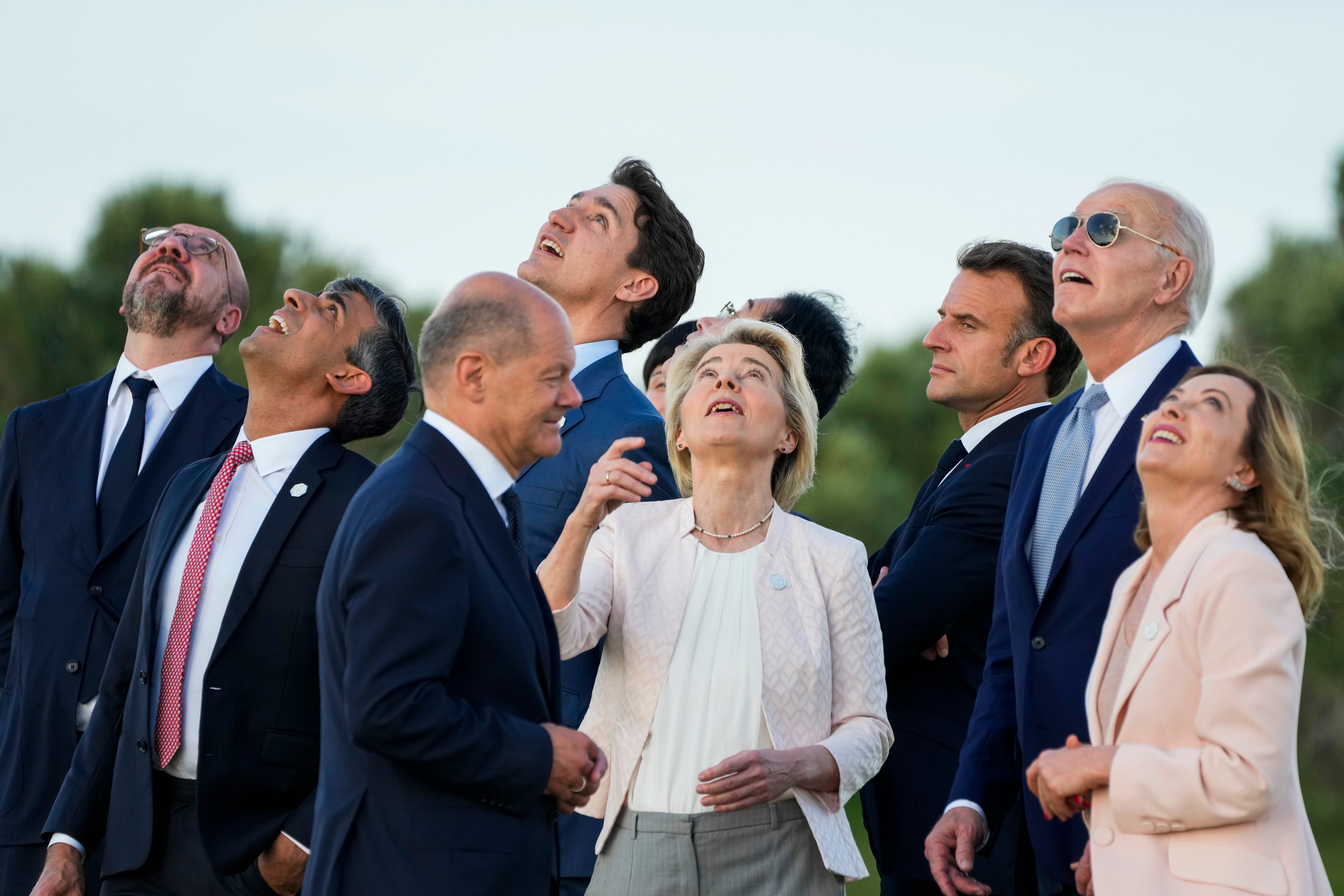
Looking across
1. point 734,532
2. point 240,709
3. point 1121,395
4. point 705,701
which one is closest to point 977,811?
point 705,701

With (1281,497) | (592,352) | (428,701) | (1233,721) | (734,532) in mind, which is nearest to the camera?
(428,701)

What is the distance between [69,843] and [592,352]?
8.18 feet

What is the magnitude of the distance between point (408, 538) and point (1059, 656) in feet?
5.85

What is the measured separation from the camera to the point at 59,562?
16.1 feet

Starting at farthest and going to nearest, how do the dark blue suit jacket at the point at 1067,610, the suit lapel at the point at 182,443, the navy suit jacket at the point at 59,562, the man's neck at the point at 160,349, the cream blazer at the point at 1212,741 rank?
the man's neck at the point at 160,349 < the suit lapel at the point at 182,443 < the navy suit jacket at the point at 59,562 < the dark blue suit jacket at the point at 1067,610 < the cream blazer at the point at 1212,741

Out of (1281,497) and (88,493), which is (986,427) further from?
(88,493)

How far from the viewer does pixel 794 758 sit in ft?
12.5

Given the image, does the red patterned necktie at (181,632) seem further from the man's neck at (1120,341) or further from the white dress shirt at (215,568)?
the man's neck at (1120,341)

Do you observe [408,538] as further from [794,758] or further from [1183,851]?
[1183,851]

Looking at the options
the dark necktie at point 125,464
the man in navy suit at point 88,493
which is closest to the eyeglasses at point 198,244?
the man in navy suit at point 88,493

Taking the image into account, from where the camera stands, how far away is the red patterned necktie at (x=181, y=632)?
3.97 metres

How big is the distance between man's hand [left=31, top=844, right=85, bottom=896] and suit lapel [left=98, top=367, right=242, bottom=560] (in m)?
1.14

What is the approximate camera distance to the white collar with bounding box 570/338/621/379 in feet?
17.5

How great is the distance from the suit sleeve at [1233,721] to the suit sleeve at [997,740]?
89cm
